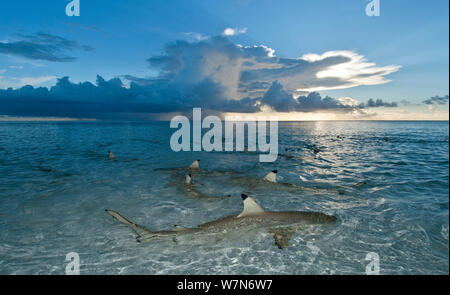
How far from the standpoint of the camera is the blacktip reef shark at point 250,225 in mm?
6730

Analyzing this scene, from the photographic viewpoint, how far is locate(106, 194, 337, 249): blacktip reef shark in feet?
22.1

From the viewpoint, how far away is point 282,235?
22.2 ft

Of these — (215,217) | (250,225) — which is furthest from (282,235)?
(215,217)

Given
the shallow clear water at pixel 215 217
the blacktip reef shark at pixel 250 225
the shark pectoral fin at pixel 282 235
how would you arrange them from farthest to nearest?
the blacktip reef shark at pixel 250 225, the shark pectoral fin at pixel 282 235, the shallow clear water at pixel 215 217

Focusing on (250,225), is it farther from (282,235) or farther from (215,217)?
(215,217)

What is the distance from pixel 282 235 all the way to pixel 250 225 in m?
1.09

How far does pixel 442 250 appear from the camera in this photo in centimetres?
613

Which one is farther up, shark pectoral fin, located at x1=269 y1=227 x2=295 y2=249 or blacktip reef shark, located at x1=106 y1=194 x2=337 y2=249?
blacktip reef shark, located at x1=106 y1=194 x2=337 y2=249

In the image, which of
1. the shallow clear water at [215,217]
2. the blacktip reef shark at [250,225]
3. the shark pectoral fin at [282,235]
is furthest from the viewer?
the blacktip reef shark at [250,225]

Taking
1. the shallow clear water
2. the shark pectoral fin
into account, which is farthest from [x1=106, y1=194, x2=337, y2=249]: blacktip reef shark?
the shallow clear water

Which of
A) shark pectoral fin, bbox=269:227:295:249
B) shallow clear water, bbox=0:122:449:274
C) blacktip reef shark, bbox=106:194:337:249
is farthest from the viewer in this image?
blacktip reef shark, bbox=106:194:337:249

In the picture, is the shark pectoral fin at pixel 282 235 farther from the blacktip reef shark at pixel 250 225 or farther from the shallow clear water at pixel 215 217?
the shallow clear water at pixel 215 217

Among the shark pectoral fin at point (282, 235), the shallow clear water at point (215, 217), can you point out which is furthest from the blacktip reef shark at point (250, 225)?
the shallow clear water at point (215, 217)

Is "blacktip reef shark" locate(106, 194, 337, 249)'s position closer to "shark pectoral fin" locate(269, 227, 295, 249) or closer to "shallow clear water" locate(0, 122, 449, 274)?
"shark pectoral fin" locate(269, 227, 295, 249)
